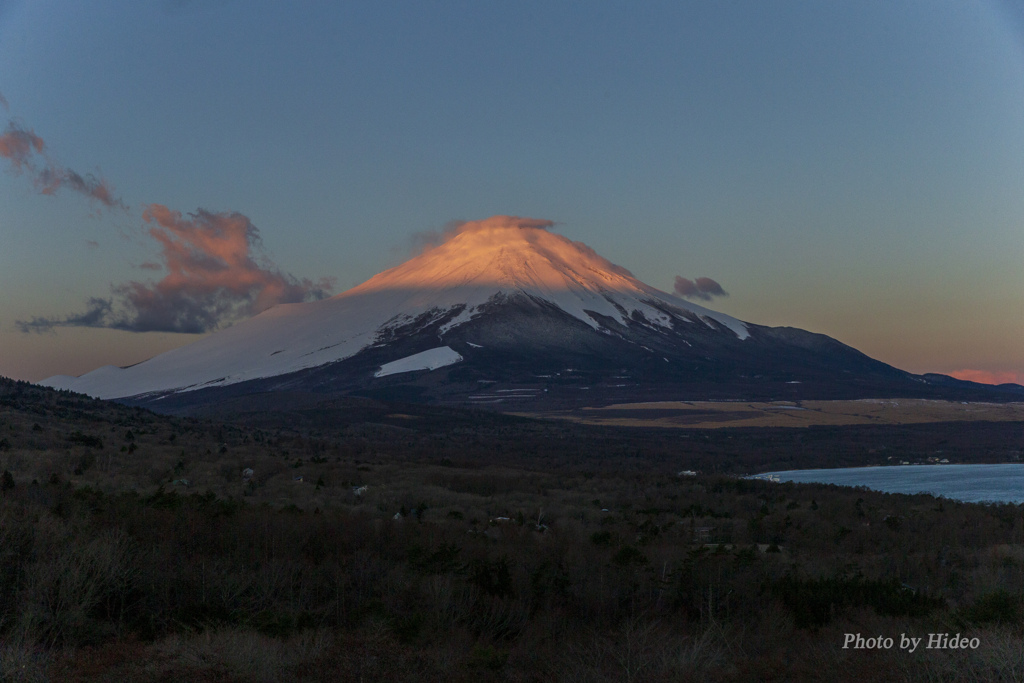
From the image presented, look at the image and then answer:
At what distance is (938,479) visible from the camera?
163 feet

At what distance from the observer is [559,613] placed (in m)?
10.2

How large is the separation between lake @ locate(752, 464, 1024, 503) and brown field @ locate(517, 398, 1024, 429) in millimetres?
41625

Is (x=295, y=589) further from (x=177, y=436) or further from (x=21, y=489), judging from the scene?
(x=177, y=436)

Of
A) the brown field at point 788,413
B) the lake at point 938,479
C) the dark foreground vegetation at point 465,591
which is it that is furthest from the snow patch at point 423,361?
the dark foreground vegetation at point 465,591

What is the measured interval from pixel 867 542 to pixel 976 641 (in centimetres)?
1095

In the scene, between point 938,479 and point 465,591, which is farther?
point 938,479

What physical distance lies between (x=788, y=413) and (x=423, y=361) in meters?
91.8

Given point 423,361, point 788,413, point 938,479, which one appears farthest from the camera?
point 423,361

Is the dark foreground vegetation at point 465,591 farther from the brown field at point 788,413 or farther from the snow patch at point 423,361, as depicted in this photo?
the snow patch at point 423,361

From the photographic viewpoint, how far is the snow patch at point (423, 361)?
7126 inches

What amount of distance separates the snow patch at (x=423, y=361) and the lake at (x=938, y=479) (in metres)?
128

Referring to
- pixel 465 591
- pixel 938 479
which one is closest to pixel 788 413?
pixel 938 479

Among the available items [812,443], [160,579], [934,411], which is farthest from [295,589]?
[934,411]

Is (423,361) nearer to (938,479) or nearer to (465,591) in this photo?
(938,479)
